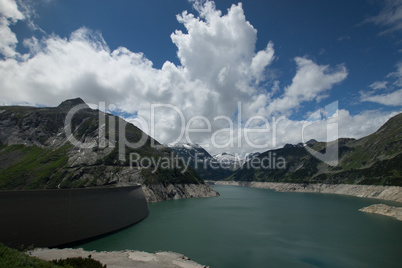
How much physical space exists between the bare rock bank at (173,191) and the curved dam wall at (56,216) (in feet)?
195

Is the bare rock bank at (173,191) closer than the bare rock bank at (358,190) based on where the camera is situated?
Yes

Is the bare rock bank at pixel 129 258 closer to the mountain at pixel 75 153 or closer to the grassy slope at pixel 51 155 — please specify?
the mountain at pixel 75 153

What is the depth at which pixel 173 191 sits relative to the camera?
403 ft

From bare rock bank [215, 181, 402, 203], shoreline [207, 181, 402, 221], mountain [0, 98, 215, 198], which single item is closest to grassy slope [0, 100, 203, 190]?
mountain [0, 98, 215, 198]

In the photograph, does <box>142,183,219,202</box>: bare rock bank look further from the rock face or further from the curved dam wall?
the rock face

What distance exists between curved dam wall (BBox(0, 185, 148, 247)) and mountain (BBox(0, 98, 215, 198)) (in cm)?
6365

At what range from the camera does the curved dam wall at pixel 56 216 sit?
30.5 meters

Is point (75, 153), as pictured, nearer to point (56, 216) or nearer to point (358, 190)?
point (56, 216)

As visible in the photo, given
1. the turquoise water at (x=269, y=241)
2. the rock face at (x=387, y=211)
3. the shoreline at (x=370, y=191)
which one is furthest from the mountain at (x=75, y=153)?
the shoreline at (x=370, y=191)

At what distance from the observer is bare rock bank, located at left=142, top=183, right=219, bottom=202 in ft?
356

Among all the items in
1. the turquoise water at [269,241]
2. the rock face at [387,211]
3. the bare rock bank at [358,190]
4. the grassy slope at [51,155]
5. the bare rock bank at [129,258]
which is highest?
the grassy slope at [51,155]

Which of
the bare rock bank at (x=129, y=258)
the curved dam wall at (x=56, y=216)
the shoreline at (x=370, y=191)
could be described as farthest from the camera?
the shoreline at (x=370, y=191)

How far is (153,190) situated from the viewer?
365 feet

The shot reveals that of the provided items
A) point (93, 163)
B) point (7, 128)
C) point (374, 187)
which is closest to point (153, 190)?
point (93, 163)
